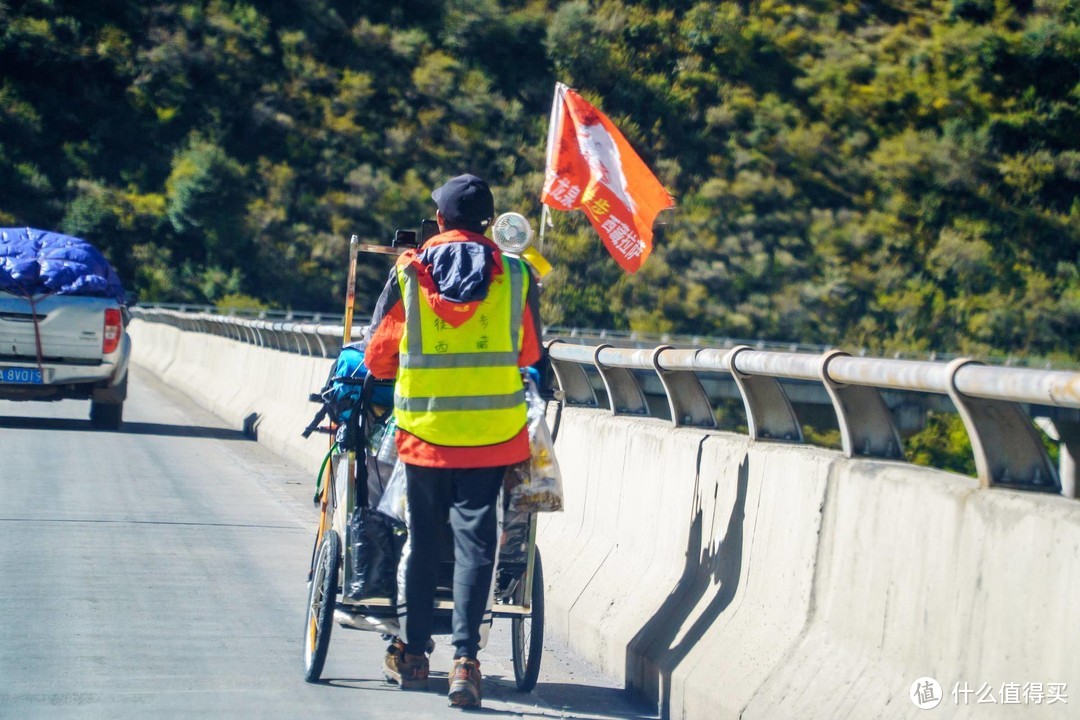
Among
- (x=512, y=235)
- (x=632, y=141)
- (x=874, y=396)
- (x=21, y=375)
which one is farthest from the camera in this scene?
(x=632, y=141)

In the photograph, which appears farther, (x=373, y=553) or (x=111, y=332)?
(x=111, y=332)

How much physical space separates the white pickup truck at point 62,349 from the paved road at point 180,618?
4121 millimetres

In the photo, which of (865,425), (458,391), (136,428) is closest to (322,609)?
(458,391)

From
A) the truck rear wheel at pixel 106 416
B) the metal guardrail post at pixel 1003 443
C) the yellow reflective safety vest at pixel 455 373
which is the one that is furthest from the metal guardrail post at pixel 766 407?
the truck rear wheel at pixel 106 416

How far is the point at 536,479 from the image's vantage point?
20.9 feet

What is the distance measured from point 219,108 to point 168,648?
11242cm

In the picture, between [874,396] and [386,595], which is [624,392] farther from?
[874,396]

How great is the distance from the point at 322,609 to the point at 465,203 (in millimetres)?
1722

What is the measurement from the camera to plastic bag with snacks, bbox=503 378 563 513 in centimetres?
636

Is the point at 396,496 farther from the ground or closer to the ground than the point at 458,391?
closer to the ground

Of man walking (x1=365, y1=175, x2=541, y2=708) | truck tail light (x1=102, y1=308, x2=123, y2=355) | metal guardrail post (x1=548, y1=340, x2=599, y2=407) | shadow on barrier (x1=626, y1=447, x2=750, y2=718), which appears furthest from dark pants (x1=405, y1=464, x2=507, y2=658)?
truck tail light (x1=102, y1=308, x2=123, y2=355)

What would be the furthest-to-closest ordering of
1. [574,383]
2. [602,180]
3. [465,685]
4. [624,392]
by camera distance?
[602,180]
[574,383]
[624,392]
[465,685]

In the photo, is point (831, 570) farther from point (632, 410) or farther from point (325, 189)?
point (325, 189)

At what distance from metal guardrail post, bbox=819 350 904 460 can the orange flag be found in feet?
28.7
